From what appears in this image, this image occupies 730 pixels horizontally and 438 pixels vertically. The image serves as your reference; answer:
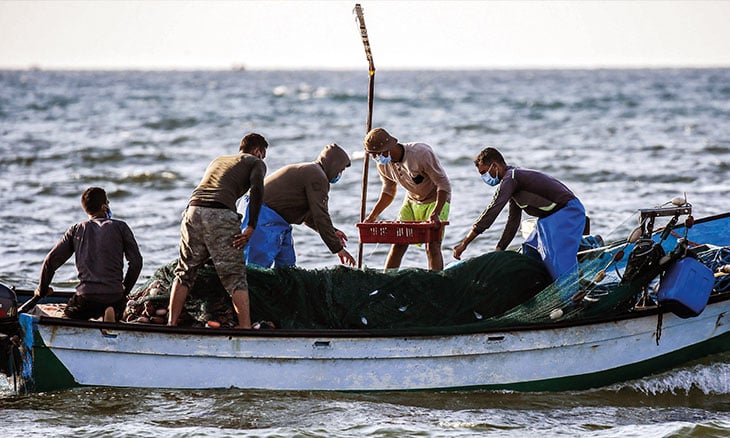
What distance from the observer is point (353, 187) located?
20625mm

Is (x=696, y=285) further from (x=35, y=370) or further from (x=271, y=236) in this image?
(x=35, y=370)

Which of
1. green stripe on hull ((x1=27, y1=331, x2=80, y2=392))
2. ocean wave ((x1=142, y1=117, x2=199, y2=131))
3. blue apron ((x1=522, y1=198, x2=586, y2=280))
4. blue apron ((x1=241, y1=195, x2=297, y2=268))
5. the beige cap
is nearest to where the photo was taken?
green stripe on hull ((x1=27, y1=331, x2=80, y2=392))

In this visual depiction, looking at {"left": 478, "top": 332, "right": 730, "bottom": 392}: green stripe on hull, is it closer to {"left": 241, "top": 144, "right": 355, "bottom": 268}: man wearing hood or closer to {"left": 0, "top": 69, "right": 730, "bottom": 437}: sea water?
{"left": 0, "top": 69, "right": 730, "bottom": 437}: sea water

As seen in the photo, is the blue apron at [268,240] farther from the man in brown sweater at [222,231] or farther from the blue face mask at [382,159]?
the blue face mask at [382,159]

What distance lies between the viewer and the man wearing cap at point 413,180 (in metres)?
9.33

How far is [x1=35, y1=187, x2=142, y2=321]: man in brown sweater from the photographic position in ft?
26.0

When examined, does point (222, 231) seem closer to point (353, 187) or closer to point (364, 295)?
point (364, 295)

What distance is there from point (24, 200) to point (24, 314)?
39.7 feet

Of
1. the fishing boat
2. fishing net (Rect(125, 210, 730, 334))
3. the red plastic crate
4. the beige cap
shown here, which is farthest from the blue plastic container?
the beige cap

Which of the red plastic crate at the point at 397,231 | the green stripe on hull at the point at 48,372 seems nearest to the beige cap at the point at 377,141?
the red plastic crate at the point at 397,231

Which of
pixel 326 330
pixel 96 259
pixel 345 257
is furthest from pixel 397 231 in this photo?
pixel 96 259

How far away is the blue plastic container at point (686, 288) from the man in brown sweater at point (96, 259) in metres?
4.05

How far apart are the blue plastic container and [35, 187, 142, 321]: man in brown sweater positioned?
405cm

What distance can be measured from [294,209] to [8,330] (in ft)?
8.04
